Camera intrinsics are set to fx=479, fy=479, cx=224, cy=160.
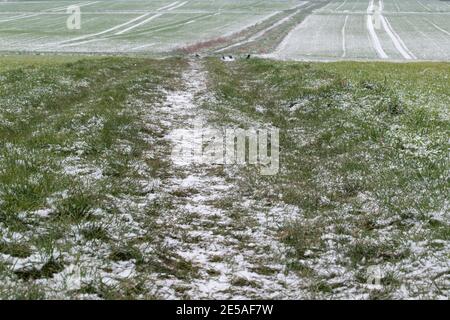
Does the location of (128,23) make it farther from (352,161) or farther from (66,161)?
(352,161)

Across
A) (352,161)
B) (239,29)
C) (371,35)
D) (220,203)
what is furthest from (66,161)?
(371,35)

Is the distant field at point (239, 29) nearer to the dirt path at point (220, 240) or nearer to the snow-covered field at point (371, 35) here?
the snow-covered field at point (371, 35)

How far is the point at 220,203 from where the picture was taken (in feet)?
38.1

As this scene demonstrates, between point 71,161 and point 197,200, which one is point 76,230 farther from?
point 71,161

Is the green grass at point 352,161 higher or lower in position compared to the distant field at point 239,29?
lower

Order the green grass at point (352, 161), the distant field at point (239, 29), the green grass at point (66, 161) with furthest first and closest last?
the distant field at point (239, 29) → the green grass at point (352, 161) → the green grass at point (66, 161)

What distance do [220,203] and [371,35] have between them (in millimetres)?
74064

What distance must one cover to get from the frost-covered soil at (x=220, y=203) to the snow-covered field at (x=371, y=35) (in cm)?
3458

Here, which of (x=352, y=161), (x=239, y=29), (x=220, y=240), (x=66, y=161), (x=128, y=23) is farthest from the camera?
(x=128, y=23)

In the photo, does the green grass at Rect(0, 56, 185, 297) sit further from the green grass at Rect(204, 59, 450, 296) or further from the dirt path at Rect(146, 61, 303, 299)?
the green grass at Rect(204, 59, 450, 296)

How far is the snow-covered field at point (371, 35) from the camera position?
5903 cm

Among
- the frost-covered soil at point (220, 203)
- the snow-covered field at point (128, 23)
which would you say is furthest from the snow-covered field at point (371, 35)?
the frost-covered soil at point (220, 203)

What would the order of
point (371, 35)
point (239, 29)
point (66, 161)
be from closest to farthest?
point (66, 161) → point (371, 35) → point (239, 29)

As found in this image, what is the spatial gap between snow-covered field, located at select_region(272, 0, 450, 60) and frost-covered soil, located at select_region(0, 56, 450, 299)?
113 feet
